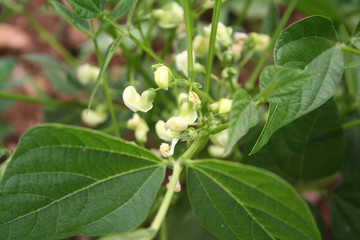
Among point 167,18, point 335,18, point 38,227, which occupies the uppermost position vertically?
point 167,18

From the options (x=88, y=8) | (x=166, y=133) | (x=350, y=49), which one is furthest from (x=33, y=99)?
(x=350, y=49)

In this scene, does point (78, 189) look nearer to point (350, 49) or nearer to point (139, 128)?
point (139, 128)

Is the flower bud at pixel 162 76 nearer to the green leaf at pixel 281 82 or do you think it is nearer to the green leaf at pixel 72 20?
the green leaf at pixel 281 82

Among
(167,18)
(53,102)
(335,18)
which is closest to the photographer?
(167,18)

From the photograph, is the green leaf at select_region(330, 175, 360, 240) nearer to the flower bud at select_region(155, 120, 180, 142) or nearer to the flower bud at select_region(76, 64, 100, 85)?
the flower bud at select_region(155, 120, 180, 142)

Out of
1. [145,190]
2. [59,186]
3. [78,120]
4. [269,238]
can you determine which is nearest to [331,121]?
[269,238]

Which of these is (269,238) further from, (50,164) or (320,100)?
(50,164)

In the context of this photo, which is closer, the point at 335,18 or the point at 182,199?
the point at 182,199
